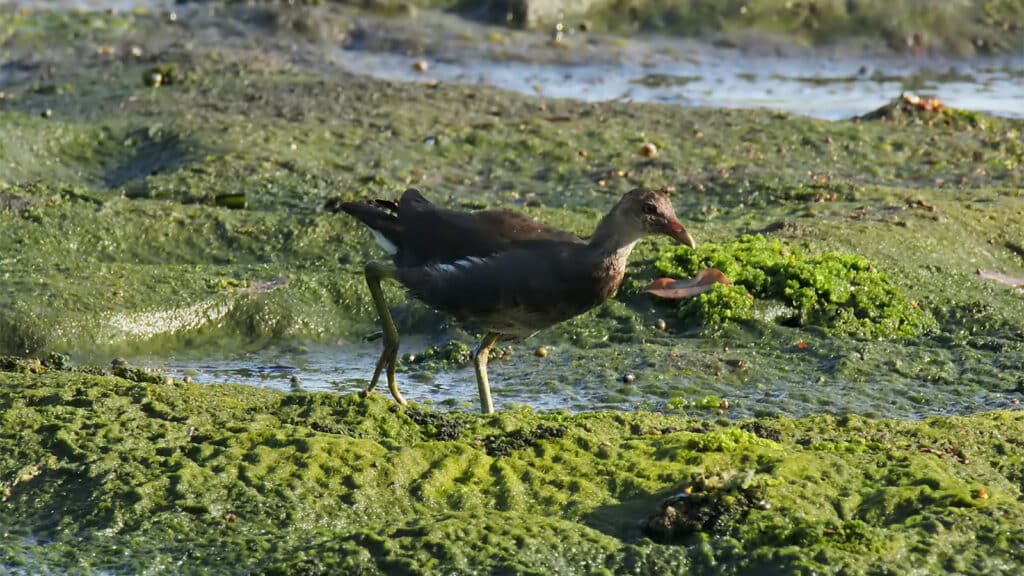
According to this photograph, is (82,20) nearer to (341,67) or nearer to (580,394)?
(341,67)

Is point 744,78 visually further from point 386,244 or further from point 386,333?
point 386,333

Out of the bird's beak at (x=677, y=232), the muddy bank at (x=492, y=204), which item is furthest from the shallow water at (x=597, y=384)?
the bird's beak at (x=677, y=232)

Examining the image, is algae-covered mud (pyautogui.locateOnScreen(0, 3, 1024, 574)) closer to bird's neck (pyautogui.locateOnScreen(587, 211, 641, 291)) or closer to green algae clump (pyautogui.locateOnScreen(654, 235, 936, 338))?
green algae clump (pyautogui.locateOnScreen(654, 235, 936, 338))

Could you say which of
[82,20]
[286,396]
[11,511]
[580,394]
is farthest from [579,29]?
[11,511]

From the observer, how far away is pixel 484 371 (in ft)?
22.1

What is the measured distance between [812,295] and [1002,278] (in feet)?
5.21

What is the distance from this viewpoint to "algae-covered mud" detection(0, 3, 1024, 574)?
4.77 meters

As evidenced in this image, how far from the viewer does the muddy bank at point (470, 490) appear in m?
4.61

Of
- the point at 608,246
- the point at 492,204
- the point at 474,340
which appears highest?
the point at 608,246

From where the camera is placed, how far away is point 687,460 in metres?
5.21

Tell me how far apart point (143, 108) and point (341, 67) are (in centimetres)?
354

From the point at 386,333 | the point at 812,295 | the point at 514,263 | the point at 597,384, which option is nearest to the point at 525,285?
the point at 514,263

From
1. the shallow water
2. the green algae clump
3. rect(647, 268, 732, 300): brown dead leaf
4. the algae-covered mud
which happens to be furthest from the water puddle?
the shallow water

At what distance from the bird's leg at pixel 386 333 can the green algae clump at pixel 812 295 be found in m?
1.97
